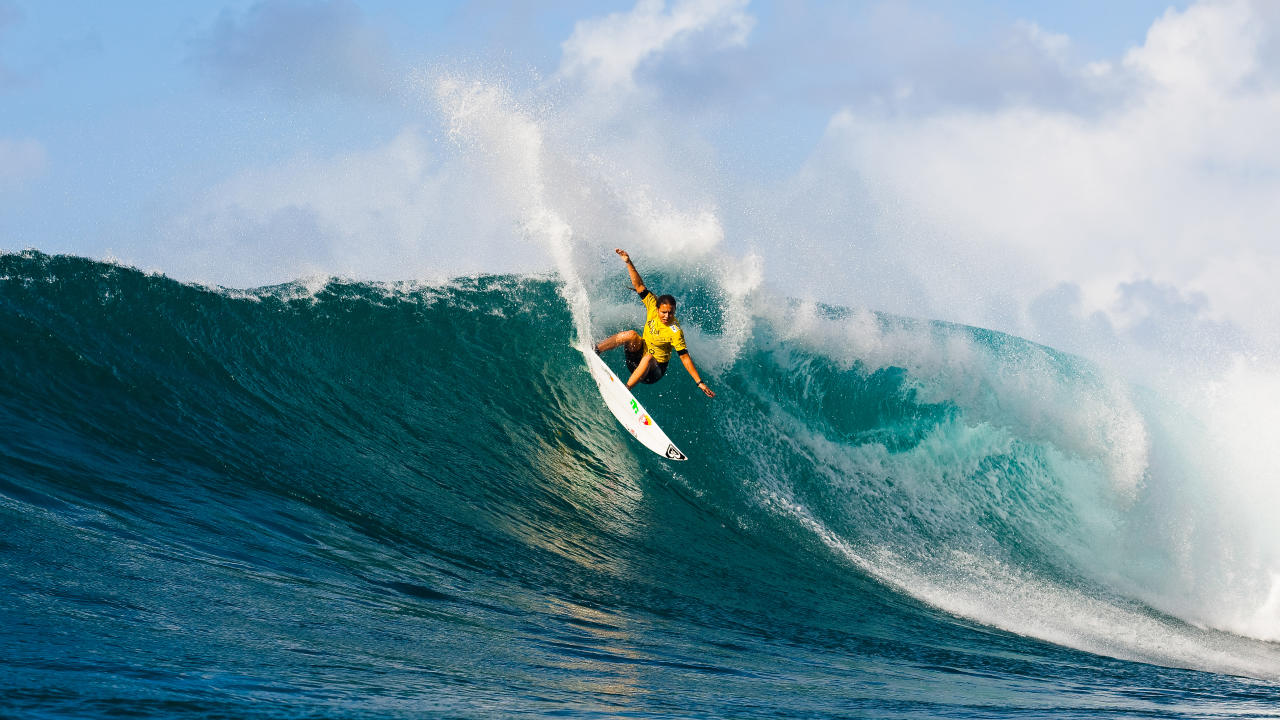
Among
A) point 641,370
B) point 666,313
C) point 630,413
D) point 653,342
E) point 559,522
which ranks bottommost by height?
point 559,522

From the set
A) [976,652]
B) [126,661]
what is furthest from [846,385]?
[126,661]

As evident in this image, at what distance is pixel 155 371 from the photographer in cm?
775

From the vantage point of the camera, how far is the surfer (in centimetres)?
902

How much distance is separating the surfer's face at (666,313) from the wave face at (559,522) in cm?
142

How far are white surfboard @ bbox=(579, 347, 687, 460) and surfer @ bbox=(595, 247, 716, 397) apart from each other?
201 mm

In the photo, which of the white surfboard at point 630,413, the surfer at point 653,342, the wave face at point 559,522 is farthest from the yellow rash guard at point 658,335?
the wave face at point 559,522

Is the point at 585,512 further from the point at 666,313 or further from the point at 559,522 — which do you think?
the point at 666,313

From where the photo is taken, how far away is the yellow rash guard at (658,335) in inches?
361

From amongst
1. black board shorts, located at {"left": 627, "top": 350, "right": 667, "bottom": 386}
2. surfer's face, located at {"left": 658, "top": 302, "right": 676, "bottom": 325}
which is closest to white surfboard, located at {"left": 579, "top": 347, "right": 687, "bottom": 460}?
black board shorts, located at {"left": 627, "top": 350, "right": 667, "bottom": 386}

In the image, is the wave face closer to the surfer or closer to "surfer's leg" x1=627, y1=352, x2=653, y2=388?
"surfer's leg" x1=627, y1=352, x2=653, y2=388

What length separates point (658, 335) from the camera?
9258 millimetres

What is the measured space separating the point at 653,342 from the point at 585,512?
86.0 inches

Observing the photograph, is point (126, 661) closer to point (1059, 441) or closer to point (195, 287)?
point (195, 287)

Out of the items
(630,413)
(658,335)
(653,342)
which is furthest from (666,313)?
(630,413)
